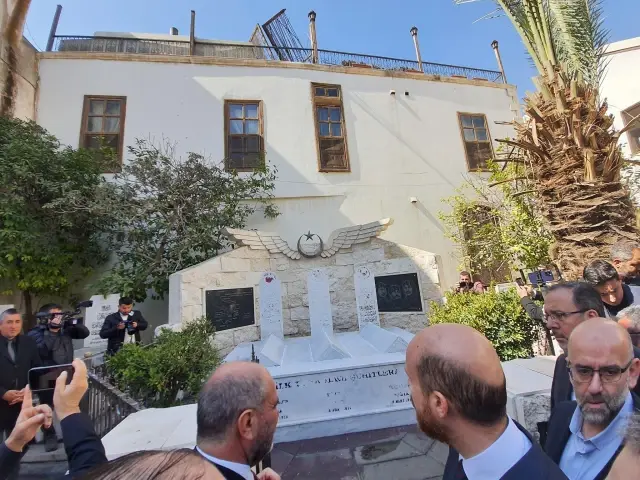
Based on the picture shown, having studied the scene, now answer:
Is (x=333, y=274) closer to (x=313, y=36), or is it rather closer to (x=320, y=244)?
(x=320, y=244)

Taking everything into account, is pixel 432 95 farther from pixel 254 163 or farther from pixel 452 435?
pixel 452 435

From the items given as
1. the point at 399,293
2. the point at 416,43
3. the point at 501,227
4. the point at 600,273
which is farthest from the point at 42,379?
the point at 416,43

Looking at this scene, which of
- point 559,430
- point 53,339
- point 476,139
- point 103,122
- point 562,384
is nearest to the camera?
point 559,430

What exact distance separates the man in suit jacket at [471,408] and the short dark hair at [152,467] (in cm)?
70

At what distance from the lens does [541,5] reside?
4723 millimetres

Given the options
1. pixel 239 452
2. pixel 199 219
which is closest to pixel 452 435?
pixel 239 452

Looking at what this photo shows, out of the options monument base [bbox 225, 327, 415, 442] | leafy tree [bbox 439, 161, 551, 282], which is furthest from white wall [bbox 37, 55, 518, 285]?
monument base [bbox 225, 327, 415, 442]

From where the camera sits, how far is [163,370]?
3992 millimetres

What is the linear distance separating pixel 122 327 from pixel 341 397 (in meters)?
3.57

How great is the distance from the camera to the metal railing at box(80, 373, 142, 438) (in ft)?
10.7

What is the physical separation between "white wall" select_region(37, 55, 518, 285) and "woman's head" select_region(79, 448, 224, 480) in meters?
8.49

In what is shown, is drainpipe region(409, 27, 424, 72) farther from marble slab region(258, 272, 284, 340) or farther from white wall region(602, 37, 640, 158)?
marble slab region(258, 272, 284, 340)

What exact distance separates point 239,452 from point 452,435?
2.59 ft

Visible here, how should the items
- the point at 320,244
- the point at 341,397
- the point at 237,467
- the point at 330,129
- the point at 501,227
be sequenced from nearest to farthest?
the point at 237,467, the point at 341,397, the point at 501,227, the point at 320,244, the point at 330,129
